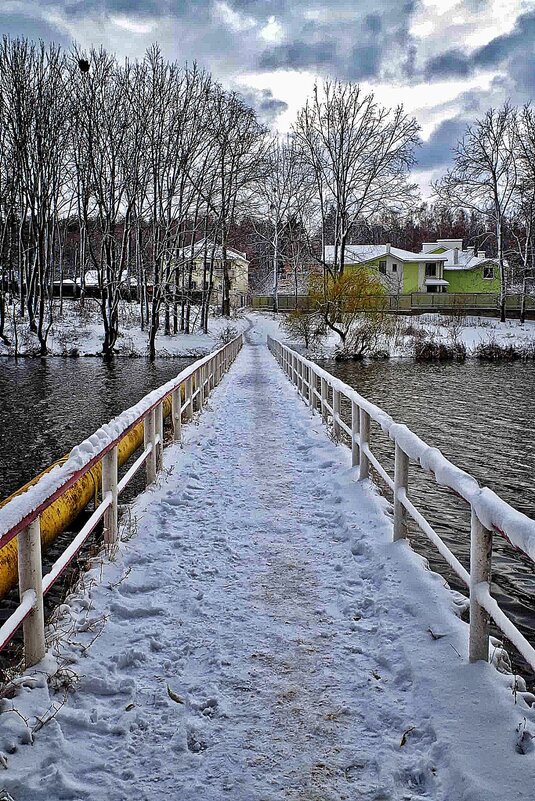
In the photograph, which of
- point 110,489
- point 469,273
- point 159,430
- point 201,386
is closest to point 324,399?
point 201,386

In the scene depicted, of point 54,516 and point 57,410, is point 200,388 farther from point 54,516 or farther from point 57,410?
point 54,516

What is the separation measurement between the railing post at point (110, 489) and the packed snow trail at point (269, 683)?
0.23 meters

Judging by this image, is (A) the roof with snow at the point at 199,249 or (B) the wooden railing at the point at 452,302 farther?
(B) the wooden railing at the point at 452,302

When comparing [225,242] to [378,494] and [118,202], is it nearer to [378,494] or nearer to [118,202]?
[118,202]

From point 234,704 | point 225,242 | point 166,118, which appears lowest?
point 234,704

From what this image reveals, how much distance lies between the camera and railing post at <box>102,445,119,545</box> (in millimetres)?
5320

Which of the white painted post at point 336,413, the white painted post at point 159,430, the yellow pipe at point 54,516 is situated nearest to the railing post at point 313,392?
the white painted post at point 336,413

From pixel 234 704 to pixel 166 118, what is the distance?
33892 mm

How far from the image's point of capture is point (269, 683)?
3.58 metres

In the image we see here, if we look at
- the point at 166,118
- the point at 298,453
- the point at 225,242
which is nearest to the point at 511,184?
the point at 225,242

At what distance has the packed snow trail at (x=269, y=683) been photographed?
2.81 m

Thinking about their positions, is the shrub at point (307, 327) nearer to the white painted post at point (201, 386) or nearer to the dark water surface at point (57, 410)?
the dark water surface at point (57, 410)

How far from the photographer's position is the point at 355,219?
4259cm

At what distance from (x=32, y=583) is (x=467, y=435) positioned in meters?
12.4
